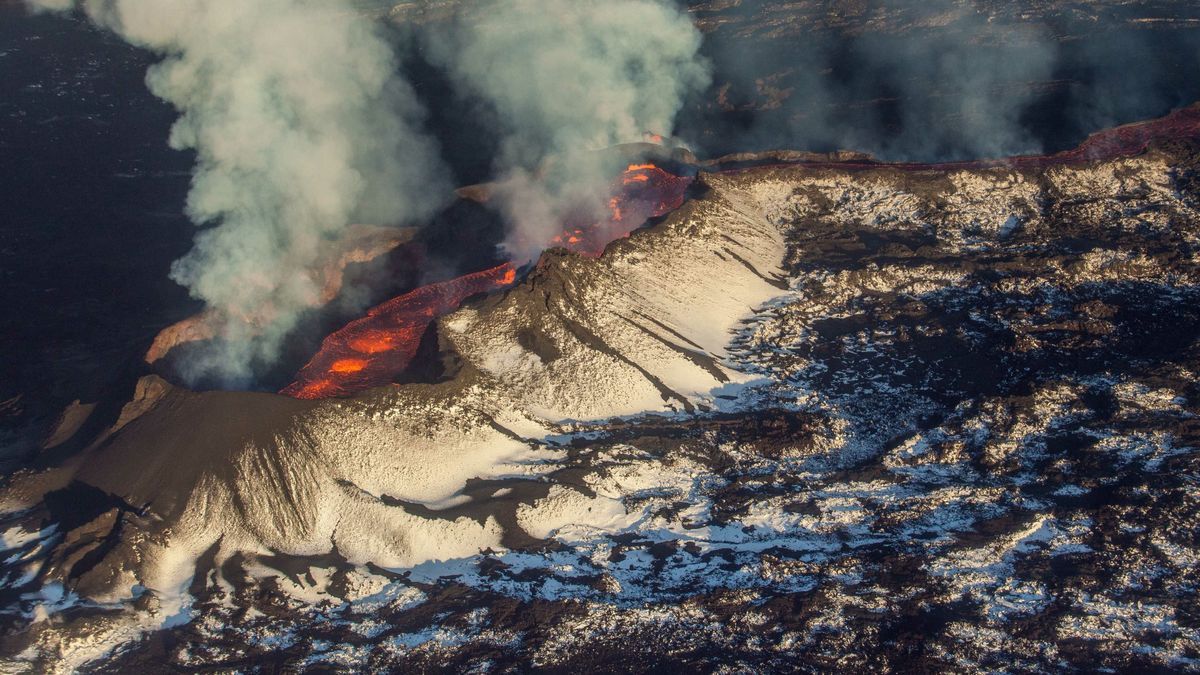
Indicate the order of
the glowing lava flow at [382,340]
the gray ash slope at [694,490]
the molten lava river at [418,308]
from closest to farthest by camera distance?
the gray ash slope at [694,490]
the glowing lava flow at [382,340]
the molten lava river at [418,308]

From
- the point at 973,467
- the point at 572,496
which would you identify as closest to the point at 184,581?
the point at 572,496

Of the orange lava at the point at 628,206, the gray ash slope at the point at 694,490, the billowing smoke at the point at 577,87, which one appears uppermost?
the billowing smoke at the point at 577,87

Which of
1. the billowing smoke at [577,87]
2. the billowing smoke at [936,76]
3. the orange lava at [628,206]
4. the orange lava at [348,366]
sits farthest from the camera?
the billowing smoke at [936,76]

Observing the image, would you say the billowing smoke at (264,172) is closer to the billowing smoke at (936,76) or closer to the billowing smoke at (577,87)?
the billowing smoke at (577,87)

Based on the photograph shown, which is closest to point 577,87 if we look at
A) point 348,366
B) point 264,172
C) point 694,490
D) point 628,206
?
point 628,206

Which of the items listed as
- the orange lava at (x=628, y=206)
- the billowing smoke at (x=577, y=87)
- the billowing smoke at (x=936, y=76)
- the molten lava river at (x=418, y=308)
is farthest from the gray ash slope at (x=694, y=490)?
the billowing smoke at (x=936, y=76)

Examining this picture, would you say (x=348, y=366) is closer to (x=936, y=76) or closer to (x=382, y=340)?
(x=382, y=340)

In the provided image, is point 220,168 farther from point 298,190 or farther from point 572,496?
point 572,496

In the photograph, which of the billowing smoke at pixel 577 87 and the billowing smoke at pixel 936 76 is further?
the billowing smoke at pixel 936 76
